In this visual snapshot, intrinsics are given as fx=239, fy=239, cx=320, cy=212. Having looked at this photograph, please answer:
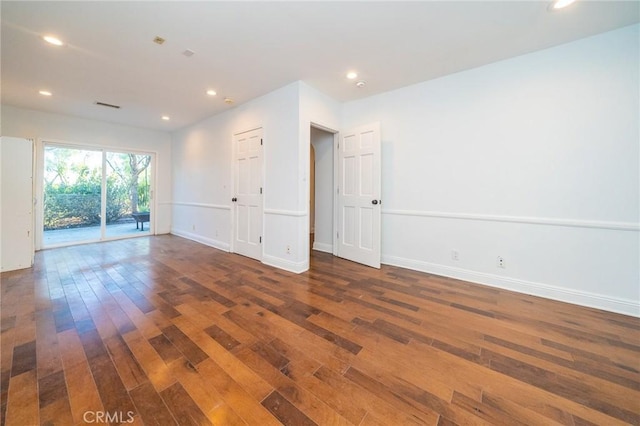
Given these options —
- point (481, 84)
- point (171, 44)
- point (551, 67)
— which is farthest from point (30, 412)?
point (551, 67)

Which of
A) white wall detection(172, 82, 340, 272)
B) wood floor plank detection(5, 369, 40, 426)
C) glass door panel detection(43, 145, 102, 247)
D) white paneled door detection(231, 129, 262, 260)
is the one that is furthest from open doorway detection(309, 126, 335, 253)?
glass door panel detection(43, 145, 102, 247)

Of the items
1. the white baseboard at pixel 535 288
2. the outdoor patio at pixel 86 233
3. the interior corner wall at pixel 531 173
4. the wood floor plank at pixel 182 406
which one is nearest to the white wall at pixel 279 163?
the interior corner wall at pixel 531 173

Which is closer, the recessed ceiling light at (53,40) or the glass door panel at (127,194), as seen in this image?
the recessed ceiling light at (53,40)

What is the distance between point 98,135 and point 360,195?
596 cm

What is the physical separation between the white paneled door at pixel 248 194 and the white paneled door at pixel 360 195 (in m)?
1.40

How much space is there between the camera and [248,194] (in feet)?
14.0

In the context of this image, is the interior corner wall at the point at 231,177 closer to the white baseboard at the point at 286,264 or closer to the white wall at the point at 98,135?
the white baseboard at the point at 286,264

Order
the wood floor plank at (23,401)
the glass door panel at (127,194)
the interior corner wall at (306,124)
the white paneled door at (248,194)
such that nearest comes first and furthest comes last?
the wood floor plank at (23,401) < the interior corner wall at (306,124) < the white paneled door at (248,194) < the glass door panel at (127,194)

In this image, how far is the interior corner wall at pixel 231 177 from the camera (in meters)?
3.48

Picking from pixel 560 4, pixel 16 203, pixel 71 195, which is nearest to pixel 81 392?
pixel 16 203

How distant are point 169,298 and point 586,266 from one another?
4.40m

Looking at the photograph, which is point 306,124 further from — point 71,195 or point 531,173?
point 71,195

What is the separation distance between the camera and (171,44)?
8.40ft

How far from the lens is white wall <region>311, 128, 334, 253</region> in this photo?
14.8 ft
